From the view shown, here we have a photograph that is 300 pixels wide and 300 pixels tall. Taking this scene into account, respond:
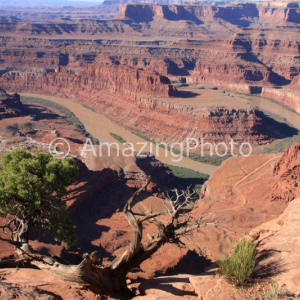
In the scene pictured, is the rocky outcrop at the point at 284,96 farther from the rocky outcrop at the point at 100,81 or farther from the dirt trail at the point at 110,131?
the dirt trail at the point at 110,131

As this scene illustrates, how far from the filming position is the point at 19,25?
153 m

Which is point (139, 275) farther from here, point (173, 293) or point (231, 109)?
point (231, 109)

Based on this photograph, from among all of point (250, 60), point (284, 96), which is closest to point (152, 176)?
point (284, 96)

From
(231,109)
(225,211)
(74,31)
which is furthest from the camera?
(74,31)

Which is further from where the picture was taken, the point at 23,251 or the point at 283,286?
the point at 23,251

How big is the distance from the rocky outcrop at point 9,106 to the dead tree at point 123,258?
175 feet

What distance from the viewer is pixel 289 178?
27.6 meters

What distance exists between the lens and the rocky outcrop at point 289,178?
2722 centimetres

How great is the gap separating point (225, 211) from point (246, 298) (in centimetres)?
1605

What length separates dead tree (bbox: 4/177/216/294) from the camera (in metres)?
11.8

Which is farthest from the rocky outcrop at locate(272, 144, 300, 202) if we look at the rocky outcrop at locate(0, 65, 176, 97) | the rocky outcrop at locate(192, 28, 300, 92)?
the rocky outcrop at locate(192, 28, 300, 92)

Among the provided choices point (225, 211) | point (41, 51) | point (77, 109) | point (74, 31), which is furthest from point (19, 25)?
point (225, 211)

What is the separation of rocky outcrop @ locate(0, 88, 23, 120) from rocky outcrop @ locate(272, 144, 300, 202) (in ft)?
154

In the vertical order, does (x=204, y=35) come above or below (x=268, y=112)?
above
